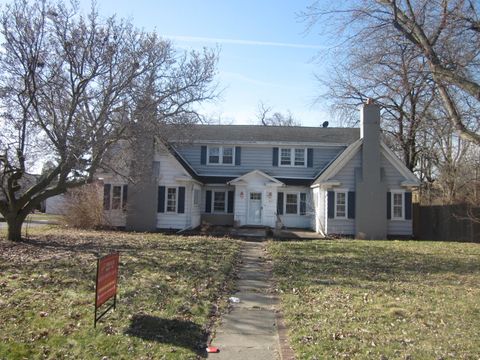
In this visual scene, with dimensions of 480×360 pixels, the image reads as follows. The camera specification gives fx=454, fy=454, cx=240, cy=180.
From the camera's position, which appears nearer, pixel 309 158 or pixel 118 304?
pixel 118 304

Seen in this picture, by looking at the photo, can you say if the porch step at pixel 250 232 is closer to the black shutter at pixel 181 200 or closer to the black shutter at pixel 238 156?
the black shutter at pixel 181 200

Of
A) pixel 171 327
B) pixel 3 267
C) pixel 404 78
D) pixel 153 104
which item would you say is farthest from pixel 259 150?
pixel 171 327

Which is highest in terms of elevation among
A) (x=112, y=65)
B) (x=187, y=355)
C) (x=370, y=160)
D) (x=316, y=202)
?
(x=112, y=65)

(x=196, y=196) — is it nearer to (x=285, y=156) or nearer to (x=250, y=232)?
(x=250, y=232)

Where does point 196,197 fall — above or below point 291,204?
above

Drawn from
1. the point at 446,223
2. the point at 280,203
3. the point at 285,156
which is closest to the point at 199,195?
the point at 280,203

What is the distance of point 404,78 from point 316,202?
14909mm

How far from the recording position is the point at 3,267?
36.7 feet

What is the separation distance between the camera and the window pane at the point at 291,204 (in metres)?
28.5

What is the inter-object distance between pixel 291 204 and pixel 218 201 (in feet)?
15.2

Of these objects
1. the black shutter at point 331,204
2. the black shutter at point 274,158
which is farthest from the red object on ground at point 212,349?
the black shutter at point 274,158

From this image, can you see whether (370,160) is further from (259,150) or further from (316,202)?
(259,150)

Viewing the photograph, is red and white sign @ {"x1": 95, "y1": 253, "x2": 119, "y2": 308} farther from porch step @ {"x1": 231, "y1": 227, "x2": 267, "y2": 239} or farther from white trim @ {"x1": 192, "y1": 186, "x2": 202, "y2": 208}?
white trim @ {"x1": 192, "y1": 186, "x2": 202, "y2": 208}

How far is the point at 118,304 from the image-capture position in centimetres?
780
